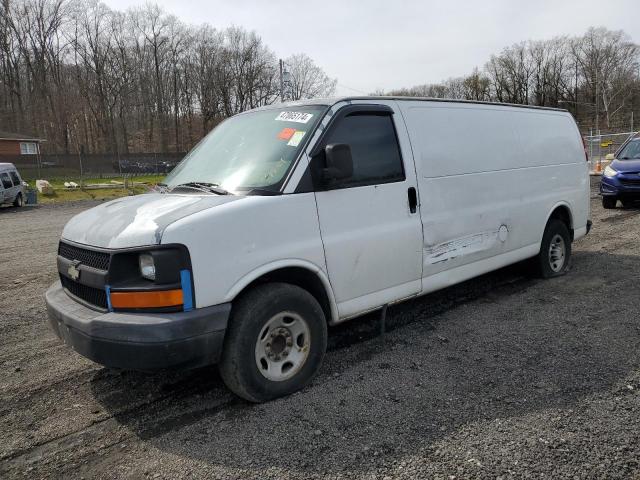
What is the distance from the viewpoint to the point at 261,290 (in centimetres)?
340

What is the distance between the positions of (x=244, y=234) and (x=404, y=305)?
287 centimetres

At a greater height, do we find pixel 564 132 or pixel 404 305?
pixel 564 132

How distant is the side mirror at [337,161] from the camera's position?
11.8ft

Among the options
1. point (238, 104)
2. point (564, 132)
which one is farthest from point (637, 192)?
point (238, 104)

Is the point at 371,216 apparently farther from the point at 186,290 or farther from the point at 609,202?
the point at 609,202

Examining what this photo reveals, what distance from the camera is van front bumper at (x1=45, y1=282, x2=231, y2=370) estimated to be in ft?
9.78

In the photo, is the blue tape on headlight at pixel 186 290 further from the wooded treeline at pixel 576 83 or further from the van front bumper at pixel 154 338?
the wooded treeline at pixel 576 83

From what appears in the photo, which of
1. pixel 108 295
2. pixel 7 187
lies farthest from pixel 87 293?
pixel 7 187

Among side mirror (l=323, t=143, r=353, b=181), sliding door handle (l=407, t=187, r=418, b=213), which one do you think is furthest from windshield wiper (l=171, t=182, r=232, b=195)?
sliding door handle (l=407, t=187, r=418, b=213)

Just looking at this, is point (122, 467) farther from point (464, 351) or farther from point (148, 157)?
point (148, 157)

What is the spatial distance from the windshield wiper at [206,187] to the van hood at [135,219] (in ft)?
0.32

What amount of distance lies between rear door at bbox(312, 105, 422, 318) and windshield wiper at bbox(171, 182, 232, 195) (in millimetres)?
694

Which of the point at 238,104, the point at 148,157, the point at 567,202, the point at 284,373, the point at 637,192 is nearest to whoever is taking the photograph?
the point at 284,373

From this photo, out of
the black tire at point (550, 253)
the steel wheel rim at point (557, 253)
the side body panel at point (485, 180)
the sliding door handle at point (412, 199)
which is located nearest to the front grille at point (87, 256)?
the sliding door handle at point (412, 199)
